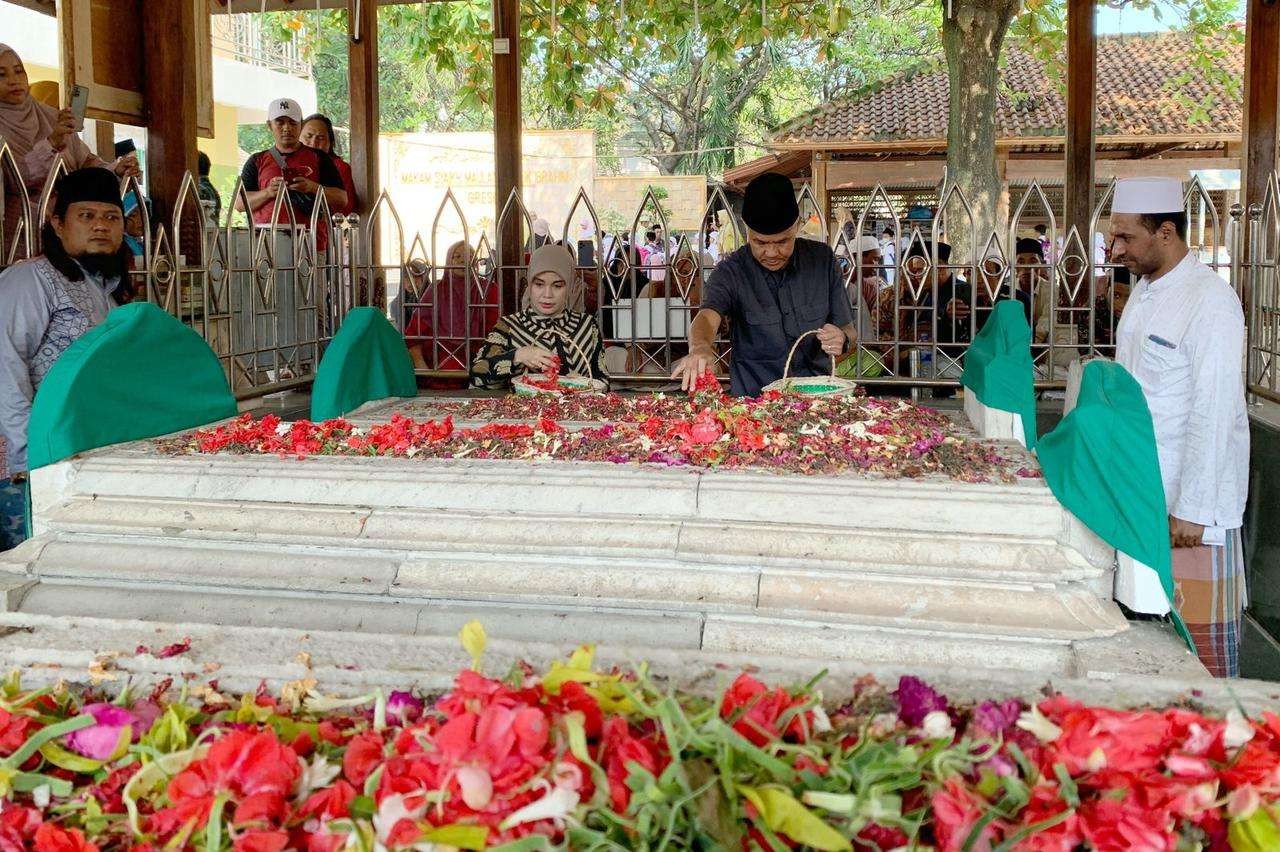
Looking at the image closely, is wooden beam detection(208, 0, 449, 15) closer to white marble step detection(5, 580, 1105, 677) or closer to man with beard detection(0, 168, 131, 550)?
man with beard detection(0, 168, 131, 550)

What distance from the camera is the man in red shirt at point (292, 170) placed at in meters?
6.45

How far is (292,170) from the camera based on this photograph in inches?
258

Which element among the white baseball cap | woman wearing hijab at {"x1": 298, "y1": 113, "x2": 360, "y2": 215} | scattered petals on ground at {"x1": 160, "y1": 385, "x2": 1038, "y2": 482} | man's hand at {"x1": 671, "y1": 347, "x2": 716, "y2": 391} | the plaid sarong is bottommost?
the plaid sarong

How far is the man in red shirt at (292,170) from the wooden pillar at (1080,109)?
421 cm

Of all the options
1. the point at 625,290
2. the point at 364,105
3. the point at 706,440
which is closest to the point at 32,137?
the point at 364,105

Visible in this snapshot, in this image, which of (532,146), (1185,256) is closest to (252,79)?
(532,146)

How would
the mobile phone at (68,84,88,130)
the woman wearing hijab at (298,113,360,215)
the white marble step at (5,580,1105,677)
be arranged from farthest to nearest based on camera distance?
the woman wearing hijab at (298,113,360,215)
the mobile phone at (68,84,88,130)
the white marble step at (5,580,1105,677)

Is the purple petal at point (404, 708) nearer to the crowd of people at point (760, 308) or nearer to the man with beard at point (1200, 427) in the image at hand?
the crowd of people at point (760, 308)

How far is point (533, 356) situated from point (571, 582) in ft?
7.85

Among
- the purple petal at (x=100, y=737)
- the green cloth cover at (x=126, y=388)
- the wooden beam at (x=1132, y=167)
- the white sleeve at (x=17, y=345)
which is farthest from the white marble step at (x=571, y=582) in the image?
the wooden beam at (x=1132, y=167)

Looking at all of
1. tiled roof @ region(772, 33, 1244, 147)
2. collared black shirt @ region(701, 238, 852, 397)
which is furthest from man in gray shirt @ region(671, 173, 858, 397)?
tiled roof @ region(772, 33, 1244, 147)

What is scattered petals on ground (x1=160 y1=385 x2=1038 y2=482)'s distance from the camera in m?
2.49

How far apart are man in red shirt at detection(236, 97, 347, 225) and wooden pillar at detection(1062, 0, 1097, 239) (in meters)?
4.21

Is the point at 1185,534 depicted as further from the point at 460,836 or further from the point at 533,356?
the point at 460,836
